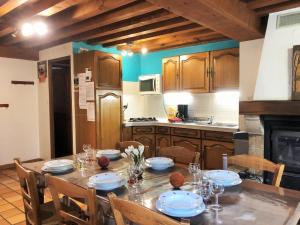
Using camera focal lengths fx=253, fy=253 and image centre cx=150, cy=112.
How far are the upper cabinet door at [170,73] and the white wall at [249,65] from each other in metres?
1.34

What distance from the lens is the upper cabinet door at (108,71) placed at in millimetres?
3926

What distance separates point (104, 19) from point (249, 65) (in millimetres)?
1928

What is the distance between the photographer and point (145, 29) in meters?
3.58

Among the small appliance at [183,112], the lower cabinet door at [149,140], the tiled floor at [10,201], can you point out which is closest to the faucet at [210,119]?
the small appliance at [183,112]

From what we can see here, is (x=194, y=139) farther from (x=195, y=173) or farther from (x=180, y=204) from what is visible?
(x=180, y=204)

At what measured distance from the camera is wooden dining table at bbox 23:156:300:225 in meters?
1.14

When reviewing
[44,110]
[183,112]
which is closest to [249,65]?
[183,112]

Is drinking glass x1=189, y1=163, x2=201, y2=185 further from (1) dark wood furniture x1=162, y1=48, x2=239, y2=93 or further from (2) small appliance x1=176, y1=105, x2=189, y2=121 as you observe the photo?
(2) small appliance x1=176, y1=105, x2=189, y2=121

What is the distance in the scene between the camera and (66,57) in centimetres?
435

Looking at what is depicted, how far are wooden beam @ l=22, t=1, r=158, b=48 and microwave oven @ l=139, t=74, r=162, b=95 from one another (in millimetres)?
1663

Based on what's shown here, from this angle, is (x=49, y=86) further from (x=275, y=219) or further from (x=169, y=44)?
(x=275, y=219)

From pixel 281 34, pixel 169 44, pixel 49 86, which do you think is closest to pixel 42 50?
pixel 49 86

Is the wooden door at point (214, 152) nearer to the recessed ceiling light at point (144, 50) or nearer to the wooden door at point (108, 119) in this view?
the wooden door at point (108, 119)

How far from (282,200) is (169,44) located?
369 cm
